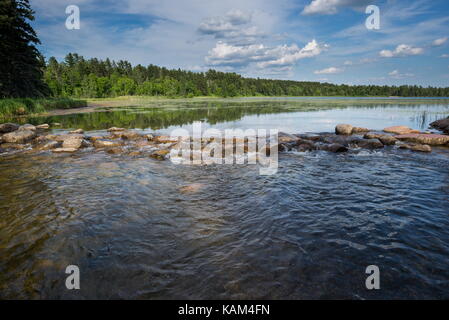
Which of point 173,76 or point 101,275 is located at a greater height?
point 173,76

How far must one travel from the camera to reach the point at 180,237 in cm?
526

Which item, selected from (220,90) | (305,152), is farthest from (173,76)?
(305,152)

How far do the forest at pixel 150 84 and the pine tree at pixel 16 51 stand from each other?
3072 cm

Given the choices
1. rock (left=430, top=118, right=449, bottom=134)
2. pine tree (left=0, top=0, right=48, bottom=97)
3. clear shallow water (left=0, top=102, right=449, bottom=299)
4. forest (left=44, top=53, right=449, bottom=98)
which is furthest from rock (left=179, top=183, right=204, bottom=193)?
forest (left=44, top=53, right=449, bottom=98)

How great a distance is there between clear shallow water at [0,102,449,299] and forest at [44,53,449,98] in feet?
254

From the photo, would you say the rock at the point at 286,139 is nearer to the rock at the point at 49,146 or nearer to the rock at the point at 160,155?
the rock at the point at 160,155

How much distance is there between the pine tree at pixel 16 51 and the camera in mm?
34844

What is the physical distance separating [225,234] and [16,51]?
50606mm

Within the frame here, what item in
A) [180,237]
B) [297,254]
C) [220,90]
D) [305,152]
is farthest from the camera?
[220,90]

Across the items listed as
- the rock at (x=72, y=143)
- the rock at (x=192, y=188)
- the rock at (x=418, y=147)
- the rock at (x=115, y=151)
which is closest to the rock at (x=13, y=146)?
the rock at (x=72, y=143)
